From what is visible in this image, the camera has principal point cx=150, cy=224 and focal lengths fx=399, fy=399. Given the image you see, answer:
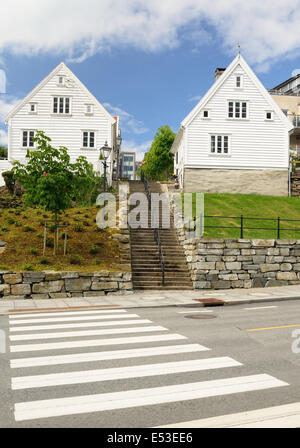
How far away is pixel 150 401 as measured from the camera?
17.5 ft

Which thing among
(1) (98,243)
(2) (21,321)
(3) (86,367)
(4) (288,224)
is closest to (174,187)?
(4) (288,224)

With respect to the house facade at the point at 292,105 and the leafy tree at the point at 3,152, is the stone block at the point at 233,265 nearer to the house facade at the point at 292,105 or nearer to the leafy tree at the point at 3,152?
the house facade at the point at 292,105

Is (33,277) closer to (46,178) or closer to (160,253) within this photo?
(46,178)

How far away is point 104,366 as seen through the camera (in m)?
6.88

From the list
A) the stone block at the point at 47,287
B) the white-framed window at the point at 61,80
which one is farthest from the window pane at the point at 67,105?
the stone block at the point at 47,287

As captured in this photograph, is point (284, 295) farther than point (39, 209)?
No

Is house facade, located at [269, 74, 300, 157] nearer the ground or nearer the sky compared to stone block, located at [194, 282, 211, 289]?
nearer the sky

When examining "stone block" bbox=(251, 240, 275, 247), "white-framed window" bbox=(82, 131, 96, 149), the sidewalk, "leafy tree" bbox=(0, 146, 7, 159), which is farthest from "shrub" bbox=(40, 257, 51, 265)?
"leafy tree" bbox=(0, 146, 7, 159)

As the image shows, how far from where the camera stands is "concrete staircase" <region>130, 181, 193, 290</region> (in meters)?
17.8

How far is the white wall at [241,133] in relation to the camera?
32.5 metres

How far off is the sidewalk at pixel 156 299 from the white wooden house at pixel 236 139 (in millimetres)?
16136

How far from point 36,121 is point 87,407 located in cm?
3341

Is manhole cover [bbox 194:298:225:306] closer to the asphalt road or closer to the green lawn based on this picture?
the asphalt road
